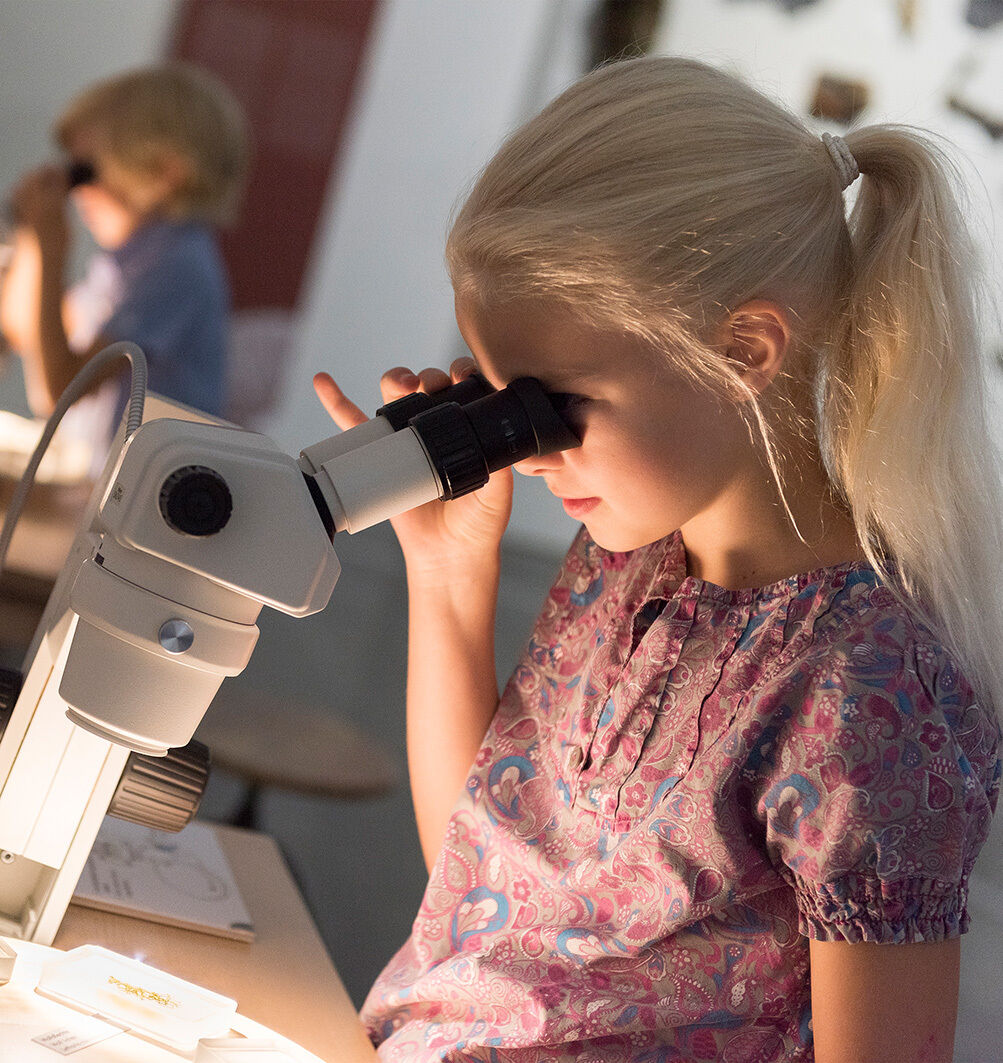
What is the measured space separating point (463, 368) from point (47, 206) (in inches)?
82.4

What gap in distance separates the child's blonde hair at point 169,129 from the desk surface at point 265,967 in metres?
2.08

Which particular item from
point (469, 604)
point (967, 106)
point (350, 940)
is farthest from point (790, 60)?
point (350, 940)

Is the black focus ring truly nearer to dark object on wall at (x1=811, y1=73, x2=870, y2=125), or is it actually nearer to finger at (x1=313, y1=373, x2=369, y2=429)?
finger at (x1=313, y1=373, x2=369, y2=429)

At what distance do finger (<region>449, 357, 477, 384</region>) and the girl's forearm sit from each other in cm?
22

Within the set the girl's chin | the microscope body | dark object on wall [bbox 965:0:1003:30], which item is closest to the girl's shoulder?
the girl's chin

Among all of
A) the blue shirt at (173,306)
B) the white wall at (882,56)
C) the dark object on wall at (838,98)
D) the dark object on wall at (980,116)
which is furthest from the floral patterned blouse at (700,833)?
the blue shirt at (173,306)

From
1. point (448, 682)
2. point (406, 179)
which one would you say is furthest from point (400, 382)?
point (406, 179)

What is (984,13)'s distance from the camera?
1.54 metres

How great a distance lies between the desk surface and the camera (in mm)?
940

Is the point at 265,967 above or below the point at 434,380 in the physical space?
below

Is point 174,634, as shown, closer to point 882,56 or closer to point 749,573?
point 749,573

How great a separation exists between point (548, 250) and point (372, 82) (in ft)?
9.50

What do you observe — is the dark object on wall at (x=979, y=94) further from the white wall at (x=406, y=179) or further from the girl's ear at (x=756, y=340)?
the white wall at (x=406, y=179)

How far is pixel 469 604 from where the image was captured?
1.17 metres
